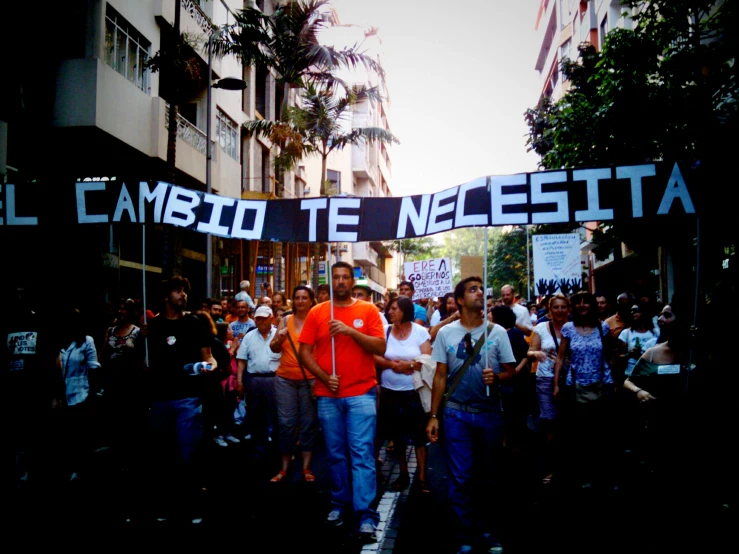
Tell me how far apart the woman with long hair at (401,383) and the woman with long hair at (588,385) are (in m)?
1.48

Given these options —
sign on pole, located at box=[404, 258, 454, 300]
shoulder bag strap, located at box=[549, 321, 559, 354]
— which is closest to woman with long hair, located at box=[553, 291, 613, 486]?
shoulder bag strap, located at box=[549, 321, 559, 354]

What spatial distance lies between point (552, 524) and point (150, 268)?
1588 cm

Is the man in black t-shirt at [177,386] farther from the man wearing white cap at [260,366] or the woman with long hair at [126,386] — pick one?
the man wearing white cap at [260,366]

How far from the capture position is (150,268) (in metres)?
19.5

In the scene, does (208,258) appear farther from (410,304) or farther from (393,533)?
(393,533)

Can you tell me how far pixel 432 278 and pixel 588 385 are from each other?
966cm

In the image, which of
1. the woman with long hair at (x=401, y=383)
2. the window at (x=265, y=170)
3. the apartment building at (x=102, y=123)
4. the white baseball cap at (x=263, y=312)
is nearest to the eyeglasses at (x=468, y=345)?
the woman with long hair at (x=401, y=383)

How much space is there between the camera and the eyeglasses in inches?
214

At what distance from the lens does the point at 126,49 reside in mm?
16484

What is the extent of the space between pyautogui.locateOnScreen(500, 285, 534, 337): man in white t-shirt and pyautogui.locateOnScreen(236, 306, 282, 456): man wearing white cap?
3523 millimetres

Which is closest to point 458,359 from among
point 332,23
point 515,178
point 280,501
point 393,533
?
point 393,533

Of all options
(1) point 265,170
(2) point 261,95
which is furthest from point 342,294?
(2) point 261,95

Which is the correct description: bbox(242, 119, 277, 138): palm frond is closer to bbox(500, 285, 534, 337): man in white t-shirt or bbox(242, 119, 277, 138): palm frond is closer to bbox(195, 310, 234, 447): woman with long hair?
bbox(500, 285, 534, 337): man in white t-shirt

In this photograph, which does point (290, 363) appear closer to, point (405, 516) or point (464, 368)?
point (405, 516)
